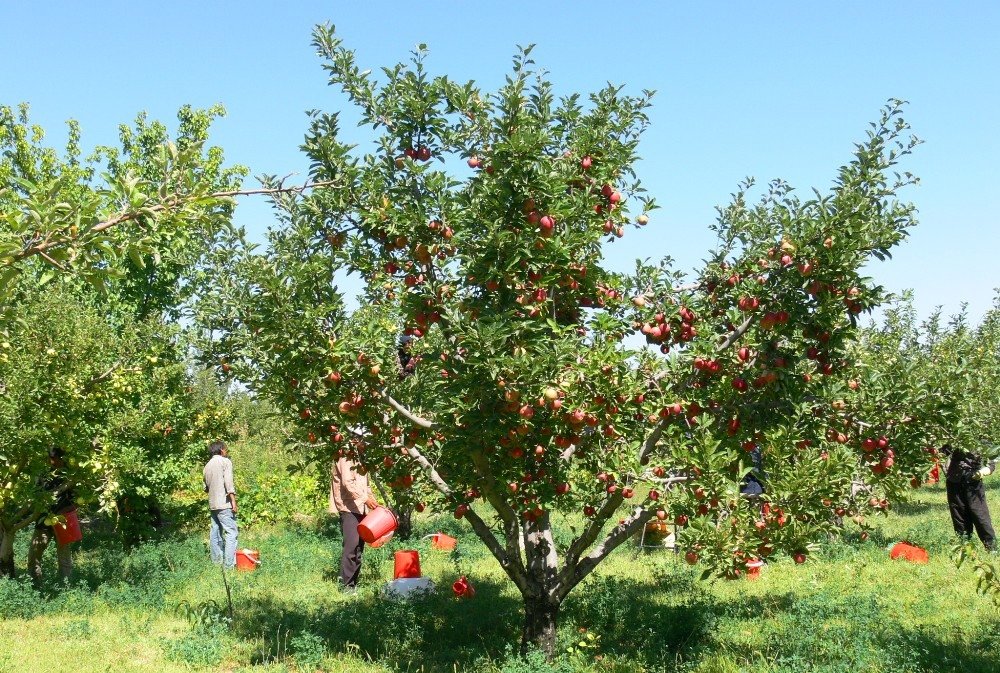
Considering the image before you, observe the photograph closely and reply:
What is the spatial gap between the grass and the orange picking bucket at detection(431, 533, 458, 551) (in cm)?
124

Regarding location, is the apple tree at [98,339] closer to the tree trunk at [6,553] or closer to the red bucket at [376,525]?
the tree trunk at [6,553]

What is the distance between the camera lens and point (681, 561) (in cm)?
1047

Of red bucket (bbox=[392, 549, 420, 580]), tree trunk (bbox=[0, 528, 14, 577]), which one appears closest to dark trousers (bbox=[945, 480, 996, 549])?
red bucket (bbox=[392, 549, 420, 580])

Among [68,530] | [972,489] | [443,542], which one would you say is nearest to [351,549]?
[443,542]

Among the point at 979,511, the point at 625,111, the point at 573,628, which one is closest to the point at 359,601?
the point at 573,628

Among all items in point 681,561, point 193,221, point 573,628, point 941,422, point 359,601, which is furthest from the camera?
point 681,561

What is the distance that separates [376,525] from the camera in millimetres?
8711

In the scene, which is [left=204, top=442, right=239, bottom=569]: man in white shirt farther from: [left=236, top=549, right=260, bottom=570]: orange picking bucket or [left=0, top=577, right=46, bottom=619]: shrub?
[left=0, top=577, right=46, bottom=619]: shrub

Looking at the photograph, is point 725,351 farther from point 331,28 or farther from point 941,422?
point 331,28

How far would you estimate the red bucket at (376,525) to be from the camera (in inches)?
342

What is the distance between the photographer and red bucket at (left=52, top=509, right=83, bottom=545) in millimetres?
10273

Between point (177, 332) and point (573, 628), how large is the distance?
21.1 ft

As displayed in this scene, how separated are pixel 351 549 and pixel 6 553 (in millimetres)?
4221

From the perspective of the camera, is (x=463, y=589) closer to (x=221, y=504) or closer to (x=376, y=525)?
(x=376, y=525)
